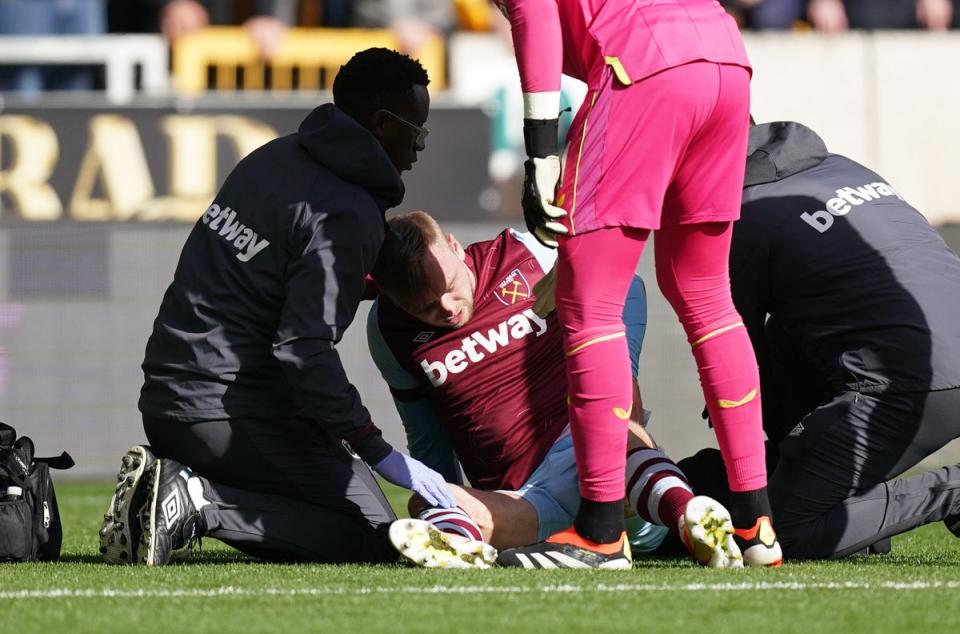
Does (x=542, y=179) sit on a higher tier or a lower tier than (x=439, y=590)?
higher

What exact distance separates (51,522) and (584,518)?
160 centimetres

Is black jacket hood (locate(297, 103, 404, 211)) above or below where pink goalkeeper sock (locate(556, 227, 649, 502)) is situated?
above

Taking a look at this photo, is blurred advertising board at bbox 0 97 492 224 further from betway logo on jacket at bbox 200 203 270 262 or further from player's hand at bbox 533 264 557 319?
betway logo on jacket at bbox 200 203 270 262

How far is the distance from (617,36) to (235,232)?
3.85ft

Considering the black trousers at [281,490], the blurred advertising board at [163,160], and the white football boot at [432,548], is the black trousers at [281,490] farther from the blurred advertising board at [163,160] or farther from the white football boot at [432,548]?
the blurred advertising board at [163,160]

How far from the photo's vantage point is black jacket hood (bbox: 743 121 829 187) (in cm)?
478

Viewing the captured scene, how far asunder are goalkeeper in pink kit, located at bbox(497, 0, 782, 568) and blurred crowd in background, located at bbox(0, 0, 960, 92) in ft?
20.5

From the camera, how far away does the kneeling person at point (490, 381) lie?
4.67 m

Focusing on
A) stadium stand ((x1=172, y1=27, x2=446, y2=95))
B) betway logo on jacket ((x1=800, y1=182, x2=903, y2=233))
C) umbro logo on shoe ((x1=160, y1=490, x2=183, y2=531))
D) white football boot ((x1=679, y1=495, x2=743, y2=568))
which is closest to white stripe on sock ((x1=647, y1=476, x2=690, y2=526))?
white football boot ((x1=679, y1=495, x2=743, y2=568))

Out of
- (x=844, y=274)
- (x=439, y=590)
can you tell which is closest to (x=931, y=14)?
(x=844, y=274)

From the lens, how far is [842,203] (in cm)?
476

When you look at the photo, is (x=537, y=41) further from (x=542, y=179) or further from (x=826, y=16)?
(x=826, y=16)

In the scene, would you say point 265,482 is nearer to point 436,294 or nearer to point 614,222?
point 436,294

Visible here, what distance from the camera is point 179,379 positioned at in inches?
178
